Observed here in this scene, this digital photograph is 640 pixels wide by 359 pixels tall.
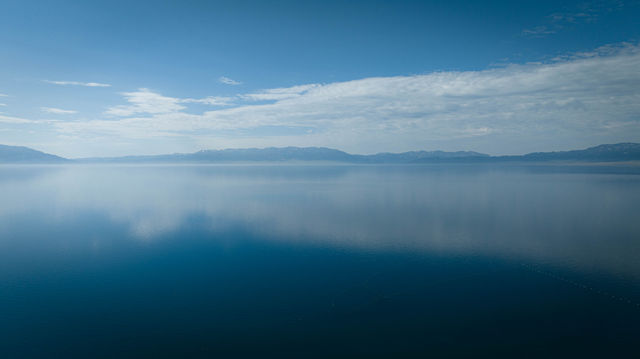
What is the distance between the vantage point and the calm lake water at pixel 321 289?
10727mm

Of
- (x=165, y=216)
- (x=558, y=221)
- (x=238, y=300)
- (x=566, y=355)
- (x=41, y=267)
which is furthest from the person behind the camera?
(x=165, y=216)

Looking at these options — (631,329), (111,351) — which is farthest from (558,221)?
(111,351)

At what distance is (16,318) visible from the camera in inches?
469

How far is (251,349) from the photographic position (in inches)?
412

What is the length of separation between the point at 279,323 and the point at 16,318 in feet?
27.7

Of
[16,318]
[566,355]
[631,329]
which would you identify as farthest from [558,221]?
[16,318]

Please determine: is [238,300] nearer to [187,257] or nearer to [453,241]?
[187,257]

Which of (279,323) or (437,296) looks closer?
(279,323)

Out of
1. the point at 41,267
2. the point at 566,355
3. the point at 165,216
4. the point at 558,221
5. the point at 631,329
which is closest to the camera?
the point at 566,355

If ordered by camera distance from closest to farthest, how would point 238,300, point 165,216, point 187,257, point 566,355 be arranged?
1. point 566,355
2. point 238,300
3. point 187,257
4. point 165,216

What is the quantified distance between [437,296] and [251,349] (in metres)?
7.07

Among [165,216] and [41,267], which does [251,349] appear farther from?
[165,216]

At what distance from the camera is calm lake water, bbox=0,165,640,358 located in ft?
35.2

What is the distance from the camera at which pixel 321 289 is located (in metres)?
14.5
